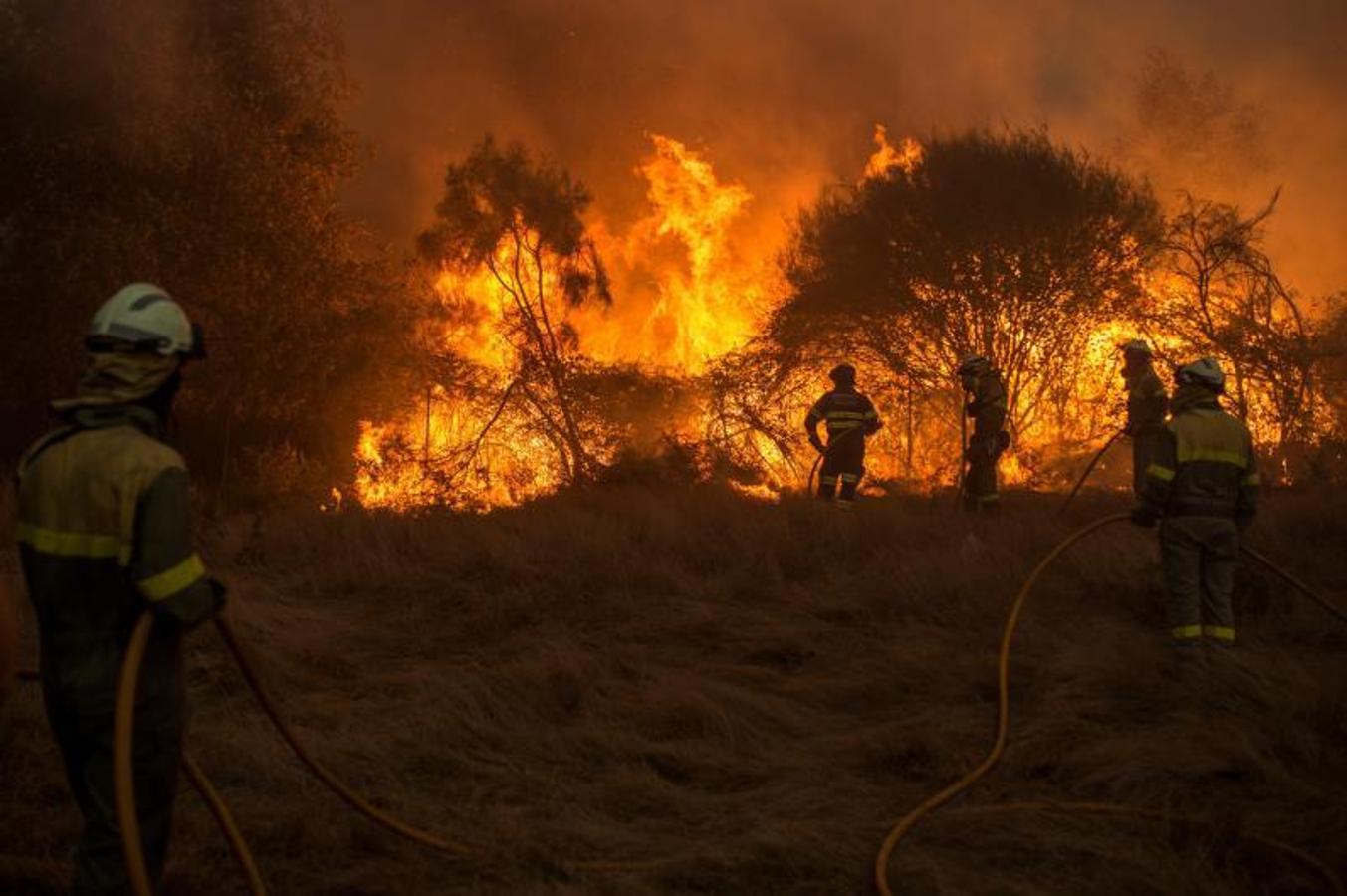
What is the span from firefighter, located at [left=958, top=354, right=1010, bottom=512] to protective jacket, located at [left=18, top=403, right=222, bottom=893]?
30.0ft

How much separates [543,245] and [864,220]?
5838 millimetres

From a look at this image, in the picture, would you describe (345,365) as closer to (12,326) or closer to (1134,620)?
(12,326)

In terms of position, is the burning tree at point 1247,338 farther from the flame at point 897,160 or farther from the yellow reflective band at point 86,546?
the yellow reflective band at point 86,546

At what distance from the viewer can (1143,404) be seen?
10.7 metres

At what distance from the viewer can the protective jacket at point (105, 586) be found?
123 inches

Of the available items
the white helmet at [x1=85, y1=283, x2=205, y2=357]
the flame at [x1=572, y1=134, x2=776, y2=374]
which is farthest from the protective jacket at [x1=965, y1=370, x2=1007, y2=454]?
the flame at [x1=572, y1=134, x2=776, y2=374]

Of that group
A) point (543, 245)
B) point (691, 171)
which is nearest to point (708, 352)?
point (691, 171)

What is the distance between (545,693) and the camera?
663 centimetres

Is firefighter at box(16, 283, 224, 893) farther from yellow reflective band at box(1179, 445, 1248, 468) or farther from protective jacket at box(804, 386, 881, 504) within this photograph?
protective jacket at box(804, 386, 881, 504)

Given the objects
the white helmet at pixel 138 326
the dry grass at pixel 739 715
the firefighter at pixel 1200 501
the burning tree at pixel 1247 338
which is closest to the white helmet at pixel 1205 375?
the firefighter at pixel 1200 501

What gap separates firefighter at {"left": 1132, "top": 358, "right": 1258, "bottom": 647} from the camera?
6.96 m

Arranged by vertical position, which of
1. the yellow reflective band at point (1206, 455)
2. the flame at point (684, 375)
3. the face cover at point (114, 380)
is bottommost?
the face cover at point (114, 380)

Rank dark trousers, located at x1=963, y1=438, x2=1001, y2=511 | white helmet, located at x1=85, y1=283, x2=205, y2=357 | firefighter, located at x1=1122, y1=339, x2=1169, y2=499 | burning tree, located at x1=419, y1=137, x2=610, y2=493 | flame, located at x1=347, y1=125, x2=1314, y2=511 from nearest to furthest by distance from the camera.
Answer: white helmet, located at x1=85, y1=283, x2=205, y2=357 < firefighter, located at x1=1122, y1=339, x2=1169, y2=499 < dark trousers, located at x1=963, y1=438, x2=1001, y2=511 < flame, located at x1=347, y1=125, x2=1314, y2=511 < burning tree, located at x1=419, y1=137, x2=610, y2=493

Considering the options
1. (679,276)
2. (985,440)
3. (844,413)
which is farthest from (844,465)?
(679,276)
